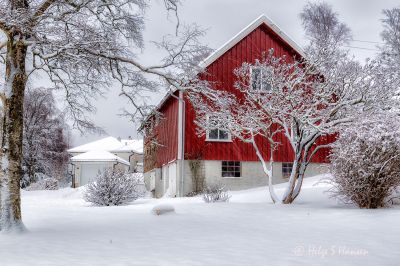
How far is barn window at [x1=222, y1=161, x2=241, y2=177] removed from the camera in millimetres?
22484

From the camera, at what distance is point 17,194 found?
30.0ft

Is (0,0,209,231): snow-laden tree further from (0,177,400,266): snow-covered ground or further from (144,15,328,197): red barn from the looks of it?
(144,15,328,197): red barn

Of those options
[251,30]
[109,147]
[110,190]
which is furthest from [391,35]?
[109,147]

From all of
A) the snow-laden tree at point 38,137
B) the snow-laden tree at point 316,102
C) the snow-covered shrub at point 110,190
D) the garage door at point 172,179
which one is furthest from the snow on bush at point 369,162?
the snow-laden tree at point 38,137

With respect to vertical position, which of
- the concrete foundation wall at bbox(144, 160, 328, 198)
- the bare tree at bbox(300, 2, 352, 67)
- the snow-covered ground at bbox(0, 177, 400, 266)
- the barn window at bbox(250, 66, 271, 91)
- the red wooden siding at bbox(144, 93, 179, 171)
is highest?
the bare tree at bbox(300, 2, 352, 67)

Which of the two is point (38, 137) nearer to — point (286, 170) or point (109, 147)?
point (109, 147)

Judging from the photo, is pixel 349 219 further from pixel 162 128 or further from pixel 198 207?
pixel 162 128

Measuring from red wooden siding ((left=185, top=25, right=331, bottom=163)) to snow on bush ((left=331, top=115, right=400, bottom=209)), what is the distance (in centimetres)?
1009

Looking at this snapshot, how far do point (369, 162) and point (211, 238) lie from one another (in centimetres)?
552

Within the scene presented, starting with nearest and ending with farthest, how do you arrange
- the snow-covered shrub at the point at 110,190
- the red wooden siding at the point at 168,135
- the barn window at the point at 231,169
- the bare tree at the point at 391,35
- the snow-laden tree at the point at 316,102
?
the snow-laden tree at the point at 316,102, the snow-covered shrub at the point at 110,190, the barn window at the point at 231,169, the red wooden siding at the point at 168,135, the bare tree at the point at 391,35

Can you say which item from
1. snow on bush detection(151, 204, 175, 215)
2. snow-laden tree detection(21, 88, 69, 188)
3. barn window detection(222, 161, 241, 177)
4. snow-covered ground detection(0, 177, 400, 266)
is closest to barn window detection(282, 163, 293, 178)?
barn window detection(222, 161, 241, 177)

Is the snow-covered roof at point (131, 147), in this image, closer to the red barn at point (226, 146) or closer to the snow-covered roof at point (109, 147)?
the snow-covered roof at point (109, 147)

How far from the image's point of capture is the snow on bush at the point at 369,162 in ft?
38.3

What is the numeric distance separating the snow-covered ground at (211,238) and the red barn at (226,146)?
9294 mm
